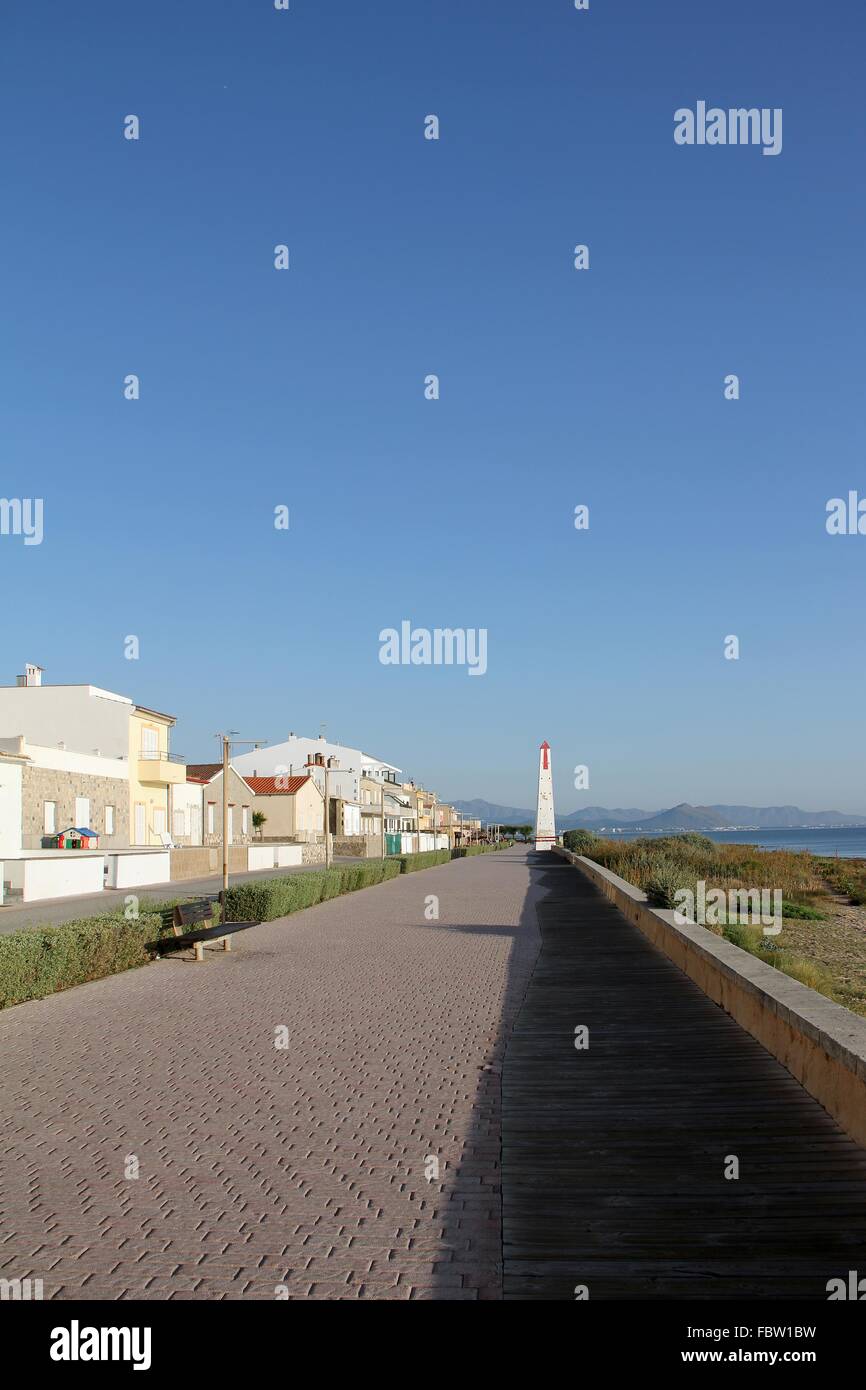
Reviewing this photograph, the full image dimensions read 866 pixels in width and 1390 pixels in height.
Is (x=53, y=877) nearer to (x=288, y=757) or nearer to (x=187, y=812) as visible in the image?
(x=187, y=812)

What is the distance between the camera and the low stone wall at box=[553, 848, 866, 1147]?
5.48 m

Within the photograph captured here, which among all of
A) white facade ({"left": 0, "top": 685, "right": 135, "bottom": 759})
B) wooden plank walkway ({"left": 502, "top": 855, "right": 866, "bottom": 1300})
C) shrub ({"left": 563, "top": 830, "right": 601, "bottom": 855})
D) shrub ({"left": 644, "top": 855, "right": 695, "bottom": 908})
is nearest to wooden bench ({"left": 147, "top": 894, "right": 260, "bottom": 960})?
wooden plank walkway ({"left": 502, "top": 855, "right": 866, "bottom": 1300})

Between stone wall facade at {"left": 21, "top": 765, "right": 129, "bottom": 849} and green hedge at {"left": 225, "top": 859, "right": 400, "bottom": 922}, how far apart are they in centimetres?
892

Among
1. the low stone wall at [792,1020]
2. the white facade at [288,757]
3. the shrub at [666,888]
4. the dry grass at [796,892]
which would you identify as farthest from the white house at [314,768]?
the low stone wall at [792,1020]

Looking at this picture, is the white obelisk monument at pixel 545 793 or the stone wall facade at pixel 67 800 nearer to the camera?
the stone wall facade at pixel 67 800

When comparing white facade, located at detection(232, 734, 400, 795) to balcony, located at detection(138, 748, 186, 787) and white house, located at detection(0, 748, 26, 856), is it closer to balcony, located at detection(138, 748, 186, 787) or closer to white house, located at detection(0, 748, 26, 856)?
balcony, located at detection(138, 748, 186, 787)

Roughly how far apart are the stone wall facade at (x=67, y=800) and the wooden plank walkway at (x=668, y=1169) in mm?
23008

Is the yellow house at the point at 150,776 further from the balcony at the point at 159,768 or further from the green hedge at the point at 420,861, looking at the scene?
the green hedge at the point at 420,861

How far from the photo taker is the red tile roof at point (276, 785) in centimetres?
5881

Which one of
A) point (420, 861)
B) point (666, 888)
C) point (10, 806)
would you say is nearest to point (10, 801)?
point (10, 806)

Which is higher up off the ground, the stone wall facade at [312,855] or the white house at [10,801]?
the white house at [10,801]

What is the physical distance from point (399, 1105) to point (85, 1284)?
296 cm
